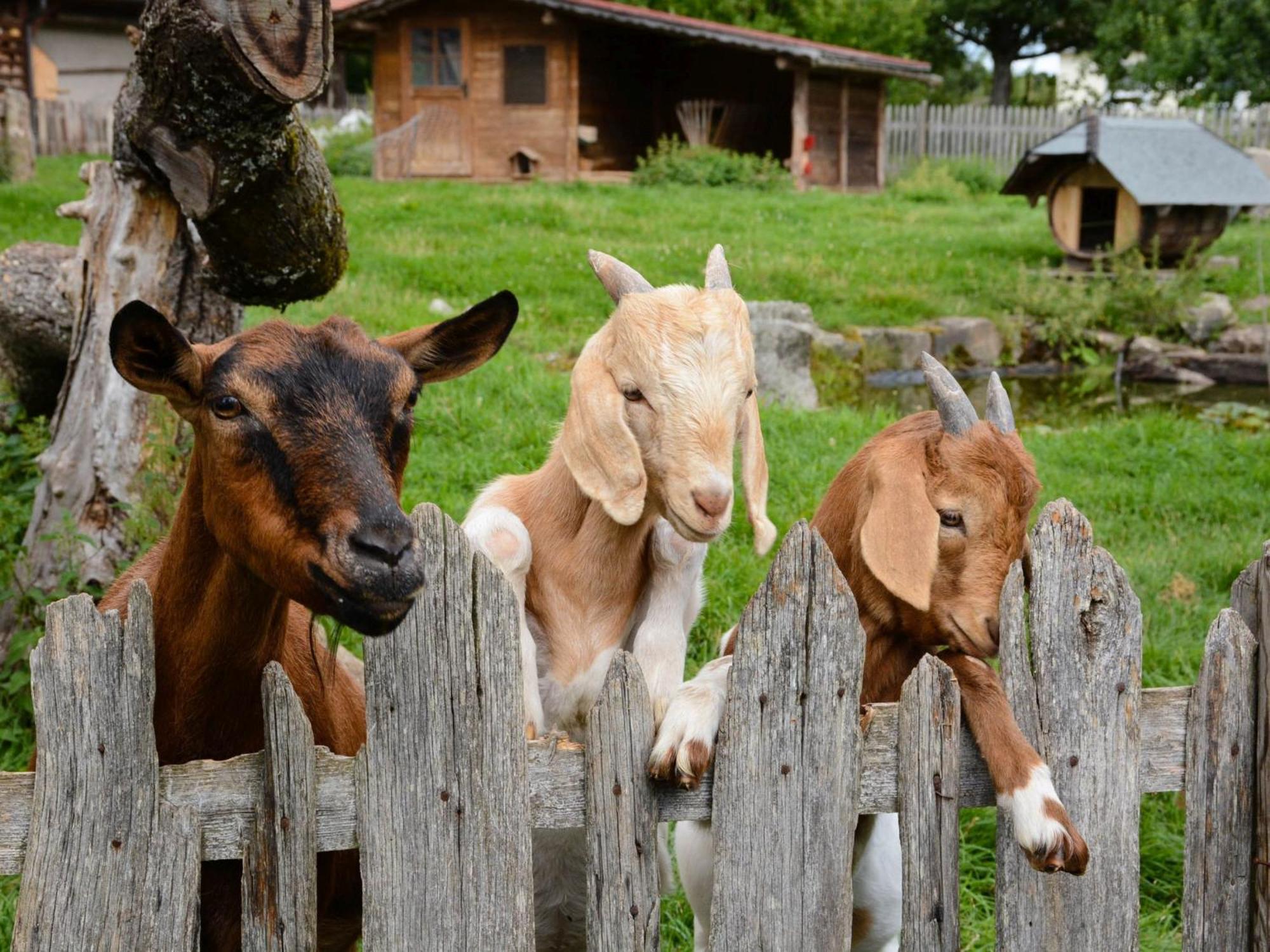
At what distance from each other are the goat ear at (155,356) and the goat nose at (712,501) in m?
0.85

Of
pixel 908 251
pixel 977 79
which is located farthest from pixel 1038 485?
pixel 977 79

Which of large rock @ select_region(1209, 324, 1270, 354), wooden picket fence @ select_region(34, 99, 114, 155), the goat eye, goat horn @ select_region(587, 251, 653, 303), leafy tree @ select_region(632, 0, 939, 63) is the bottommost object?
large rock @ select_region(1209, 324, 1270, 354)

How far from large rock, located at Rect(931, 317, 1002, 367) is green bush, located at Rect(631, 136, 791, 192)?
9.75m

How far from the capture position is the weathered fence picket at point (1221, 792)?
8.36 feet

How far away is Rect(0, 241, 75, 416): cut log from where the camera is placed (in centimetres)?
543

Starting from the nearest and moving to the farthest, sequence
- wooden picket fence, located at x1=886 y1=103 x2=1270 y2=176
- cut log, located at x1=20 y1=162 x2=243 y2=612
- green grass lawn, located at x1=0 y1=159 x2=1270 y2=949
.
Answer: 1. cut log, located at x1=20 y1=162 x2=243 y2=612
2. green grass lawn, located at x1=0 y1=159 x2=1270 y2=949
3. wooden picket fence, located at x1=886 y1=103 x2=1270 y2=176

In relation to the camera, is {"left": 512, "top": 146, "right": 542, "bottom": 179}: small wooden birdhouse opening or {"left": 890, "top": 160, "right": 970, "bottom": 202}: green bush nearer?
{"left": 890, "top": 160, "right": 970, "bottom": 202}: green bush

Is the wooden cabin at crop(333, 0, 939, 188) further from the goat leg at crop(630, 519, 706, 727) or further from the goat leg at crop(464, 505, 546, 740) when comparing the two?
the goat leg at crop(630, 519, 706, 727)

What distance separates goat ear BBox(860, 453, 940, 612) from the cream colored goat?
21cm

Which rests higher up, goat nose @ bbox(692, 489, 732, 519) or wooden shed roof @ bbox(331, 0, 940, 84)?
wooden shed roof @ bbox(331, 0, 940, 84)

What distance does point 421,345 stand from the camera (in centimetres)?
232

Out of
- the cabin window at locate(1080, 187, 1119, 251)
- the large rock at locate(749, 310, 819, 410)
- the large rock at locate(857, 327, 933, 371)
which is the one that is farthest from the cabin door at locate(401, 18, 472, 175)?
the large rock at locate(749, 310, 819, 410)

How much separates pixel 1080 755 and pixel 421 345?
149 cm

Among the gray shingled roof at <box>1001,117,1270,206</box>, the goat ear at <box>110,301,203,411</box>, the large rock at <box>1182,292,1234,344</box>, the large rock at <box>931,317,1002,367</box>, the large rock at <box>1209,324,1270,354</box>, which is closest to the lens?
the goat ear at <box>110,301,203,411</box>
